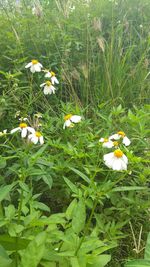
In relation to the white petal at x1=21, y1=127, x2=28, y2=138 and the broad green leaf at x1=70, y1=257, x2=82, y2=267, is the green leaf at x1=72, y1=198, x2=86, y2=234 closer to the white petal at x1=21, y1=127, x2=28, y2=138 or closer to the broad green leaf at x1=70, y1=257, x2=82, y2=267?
the broad green leaf at x1=70, y1=257, x2=82, y2=267

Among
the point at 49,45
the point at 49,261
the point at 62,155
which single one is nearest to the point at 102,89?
the point at 49,45

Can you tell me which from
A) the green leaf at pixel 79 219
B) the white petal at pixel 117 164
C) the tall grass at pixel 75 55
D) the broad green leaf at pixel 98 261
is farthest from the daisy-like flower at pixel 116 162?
the tall grass at pixel 75 55

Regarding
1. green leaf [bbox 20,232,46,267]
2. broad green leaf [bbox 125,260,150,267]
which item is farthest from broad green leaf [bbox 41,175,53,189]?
broad green leaf [bbox 125,260,150,267]

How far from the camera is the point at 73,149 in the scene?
5.03 ft

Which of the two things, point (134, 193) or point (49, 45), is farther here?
point (49, 45)

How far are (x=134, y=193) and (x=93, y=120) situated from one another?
Result: 2.10ft

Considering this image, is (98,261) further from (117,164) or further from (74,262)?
(117,164)

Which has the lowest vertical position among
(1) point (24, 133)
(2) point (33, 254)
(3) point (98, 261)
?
(3) point (98, 261)

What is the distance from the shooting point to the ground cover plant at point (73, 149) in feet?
3.67

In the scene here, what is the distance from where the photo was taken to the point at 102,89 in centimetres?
245

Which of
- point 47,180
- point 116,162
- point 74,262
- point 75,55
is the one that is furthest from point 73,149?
point 75,55

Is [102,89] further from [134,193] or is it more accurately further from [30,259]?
[30,259]

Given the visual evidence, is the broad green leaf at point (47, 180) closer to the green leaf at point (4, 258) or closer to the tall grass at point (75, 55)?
the green leaf at point (4, 258)

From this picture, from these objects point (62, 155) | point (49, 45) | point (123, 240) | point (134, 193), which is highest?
point (49, 45)
